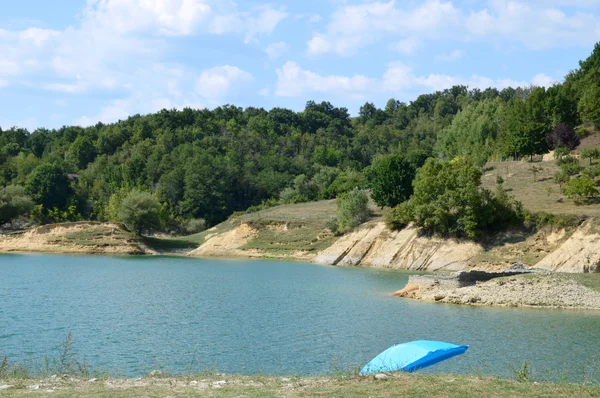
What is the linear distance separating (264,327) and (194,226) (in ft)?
274

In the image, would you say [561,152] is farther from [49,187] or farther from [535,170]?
[49,187]

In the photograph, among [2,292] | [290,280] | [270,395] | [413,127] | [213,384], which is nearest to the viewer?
[270,395]

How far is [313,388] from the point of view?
48.3 feet

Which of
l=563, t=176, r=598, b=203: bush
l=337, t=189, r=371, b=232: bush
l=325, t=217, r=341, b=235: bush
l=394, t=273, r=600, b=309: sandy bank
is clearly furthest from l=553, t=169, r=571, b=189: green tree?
l=394, t=273, r=600, b=309: sandy bank

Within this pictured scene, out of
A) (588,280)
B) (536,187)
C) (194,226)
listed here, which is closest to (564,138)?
(536,187)

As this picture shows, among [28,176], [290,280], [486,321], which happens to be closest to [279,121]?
[28,176]

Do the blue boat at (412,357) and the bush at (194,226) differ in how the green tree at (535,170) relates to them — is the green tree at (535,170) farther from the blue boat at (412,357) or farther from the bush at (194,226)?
the blue boat at (412,357)

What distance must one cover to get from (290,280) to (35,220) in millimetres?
71610

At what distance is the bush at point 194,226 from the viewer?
364 ft

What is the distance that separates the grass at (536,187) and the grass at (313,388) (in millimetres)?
47048

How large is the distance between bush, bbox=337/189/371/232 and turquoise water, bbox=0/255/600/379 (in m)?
25.9

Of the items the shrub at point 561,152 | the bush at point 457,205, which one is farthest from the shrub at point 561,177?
the shrub at point 561,152

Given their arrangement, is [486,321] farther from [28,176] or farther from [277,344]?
[28,176]

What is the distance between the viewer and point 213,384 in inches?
613
